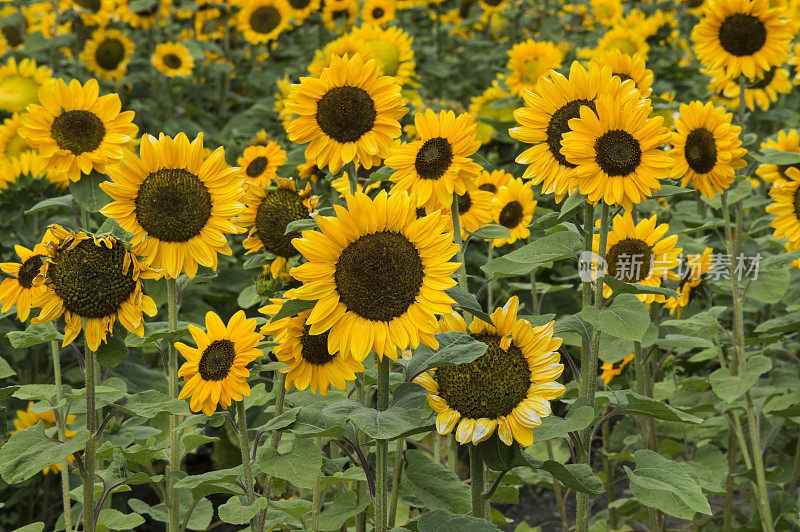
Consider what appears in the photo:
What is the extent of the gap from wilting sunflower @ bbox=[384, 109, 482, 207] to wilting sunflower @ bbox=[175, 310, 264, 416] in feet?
1.65

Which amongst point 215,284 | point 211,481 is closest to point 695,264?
point 211,481

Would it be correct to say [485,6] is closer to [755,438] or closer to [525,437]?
[755,438]

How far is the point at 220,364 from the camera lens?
65.1 inches

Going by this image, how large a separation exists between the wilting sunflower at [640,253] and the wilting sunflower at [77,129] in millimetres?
1371

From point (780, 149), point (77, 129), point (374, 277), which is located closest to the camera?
point (374, 277)

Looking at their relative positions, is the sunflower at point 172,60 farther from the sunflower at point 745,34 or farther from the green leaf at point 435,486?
the green leaf at point 435,486

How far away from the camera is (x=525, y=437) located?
146 cm

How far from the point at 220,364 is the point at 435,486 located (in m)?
0.53

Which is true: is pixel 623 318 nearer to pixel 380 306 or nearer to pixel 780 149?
pixel 380 306

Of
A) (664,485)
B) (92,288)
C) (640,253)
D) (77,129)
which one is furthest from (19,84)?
(664,485)

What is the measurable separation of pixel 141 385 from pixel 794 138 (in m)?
2.52

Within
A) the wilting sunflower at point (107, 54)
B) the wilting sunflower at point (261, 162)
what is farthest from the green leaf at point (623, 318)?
the wilting sunflower at point (107, 54)

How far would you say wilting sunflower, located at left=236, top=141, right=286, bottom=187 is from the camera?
8.66ft

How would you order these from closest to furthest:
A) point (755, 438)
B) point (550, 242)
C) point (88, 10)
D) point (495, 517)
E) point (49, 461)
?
point (49, 461) → point (550, 242) → point (495, 517) → point (755, 438) → point (88, 10)
